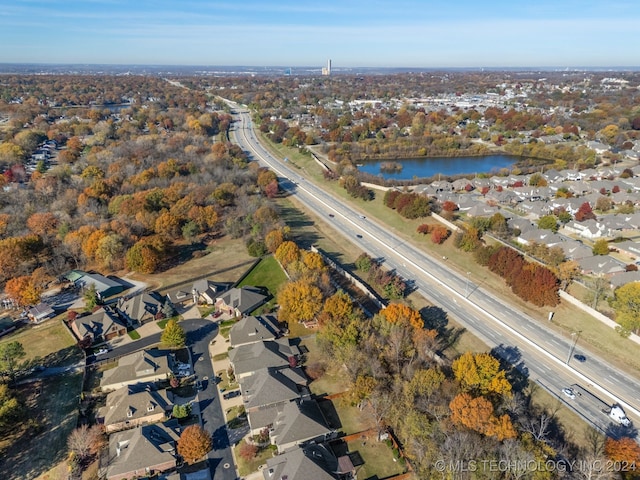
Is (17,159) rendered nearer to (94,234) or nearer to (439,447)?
(94,234)

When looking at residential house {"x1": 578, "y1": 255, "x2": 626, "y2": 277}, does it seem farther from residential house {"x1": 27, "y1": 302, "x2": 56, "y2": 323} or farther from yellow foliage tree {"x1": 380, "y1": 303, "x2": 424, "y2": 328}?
residential house {"x1": 27, "y1": 302, "x2": 56, "y2": 323}

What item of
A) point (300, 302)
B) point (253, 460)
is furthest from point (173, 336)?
point (253, 460)

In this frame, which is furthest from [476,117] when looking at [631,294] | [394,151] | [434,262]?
[631,294]

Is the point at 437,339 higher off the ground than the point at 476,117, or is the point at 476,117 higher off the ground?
the point at 476,117

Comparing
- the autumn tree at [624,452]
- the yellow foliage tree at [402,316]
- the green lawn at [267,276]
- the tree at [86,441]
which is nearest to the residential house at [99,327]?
the tree at [86,441]

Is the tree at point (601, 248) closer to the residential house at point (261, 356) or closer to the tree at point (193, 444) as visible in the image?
the residential house at point (261, 356)

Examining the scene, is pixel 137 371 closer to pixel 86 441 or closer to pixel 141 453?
pixel 86 441
